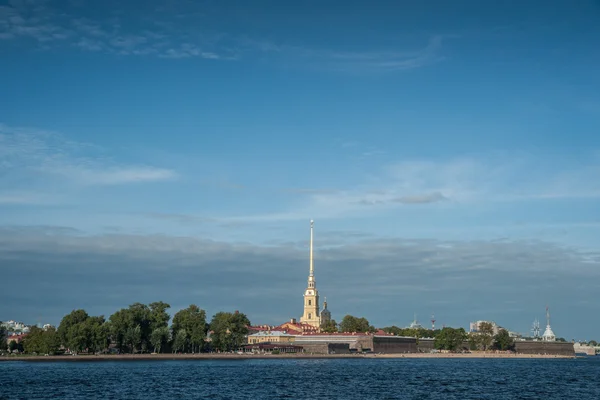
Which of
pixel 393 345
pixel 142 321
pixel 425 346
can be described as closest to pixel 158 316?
pixel 142 321

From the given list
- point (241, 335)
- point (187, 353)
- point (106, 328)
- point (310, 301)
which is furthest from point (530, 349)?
point (106, 328)

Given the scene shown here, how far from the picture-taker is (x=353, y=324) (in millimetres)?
191750

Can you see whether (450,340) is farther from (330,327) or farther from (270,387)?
(270,387)

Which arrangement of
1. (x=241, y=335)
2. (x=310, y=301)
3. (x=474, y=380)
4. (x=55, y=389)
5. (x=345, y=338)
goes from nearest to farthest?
(x=55, y=389) < (x=474, y=380) < (x=241, y=335) < (x=345, y=338) < (x=310, y=301)

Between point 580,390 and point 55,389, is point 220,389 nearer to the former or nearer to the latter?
→ point 55,389

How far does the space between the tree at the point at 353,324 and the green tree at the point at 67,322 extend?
8549 cm

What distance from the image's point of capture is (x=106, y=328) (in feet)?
384

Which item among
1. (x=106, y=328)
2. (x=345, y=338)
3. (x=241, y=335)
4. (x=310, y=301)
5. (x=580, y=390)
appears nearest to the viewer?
(x=580, y=390)

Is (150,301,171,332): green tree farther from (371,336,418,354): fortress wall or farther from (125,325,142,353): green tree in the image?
(371,336,418,354): fortress wall

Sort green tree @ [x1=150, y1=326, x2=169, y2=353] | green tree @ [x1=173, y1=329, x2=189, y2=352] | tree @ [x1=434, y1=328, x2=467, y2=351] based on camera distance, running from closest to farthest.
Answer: green tree @ [x1=150, y1=326, x2=169, y2=353] → green tree @ [x1=173, y1=329, x2=189, y2=352] → tree @ [x1=434, y1=328, x2=467, y2=351]

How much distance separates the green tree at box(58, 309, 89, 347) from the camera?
389 ft

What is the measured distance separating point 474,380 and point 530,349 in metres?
135

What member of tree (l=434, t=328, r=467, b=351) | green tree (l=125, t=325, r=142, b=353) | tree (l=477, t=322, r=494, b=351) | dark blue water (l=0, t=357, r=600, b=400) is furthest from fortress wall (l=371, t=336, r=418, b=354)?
dark blue water (l=0, t=357, r=600, b=400)

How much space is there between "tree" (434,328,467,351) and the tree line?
218ft
